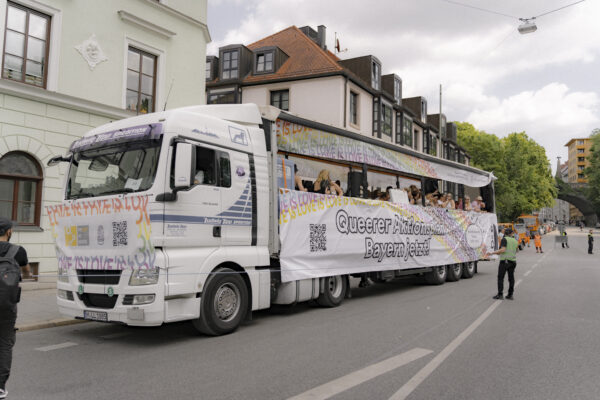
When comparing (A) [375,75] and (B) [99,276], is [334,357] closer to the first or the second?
(B) [99,276]

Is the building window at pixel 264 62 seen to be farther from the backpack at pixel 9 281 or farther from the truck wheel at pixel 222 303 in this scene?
the backpack at pixel 9 281

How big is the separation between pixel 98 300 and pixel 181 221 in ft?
4.92

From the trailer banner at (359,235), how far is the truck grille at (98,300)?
267 centimetres

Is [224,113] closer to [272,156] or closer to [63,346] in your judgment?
[272,156]

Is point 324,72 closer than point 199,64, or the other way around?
point 199,64

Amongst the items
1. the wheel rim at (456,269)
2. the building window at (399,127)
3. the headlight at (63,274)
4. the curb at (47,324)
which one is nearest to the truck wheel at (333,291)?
the curb at (47,324)

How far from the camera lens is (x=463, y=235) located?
14.4 m

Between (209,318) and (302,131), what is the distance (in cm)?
374

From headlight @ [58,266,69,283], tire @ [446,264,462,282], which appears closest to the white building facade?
headlight @ [58,266,69,283]

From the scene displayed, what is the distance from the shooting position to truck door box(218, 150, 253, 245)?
22.0 ft

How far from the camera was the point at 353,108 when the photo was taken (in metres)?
30.5

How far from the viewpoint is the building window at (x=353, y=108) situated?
30.2m

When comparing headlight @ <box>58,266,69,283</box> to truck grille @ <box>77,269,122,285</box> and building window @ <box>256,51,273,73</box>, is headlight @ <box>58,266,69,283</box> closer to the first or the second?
truck grille @ <box>77,269,122,285</box>

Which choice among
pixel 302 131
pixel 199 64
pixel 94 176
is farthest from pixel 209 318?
pixel 199 64
